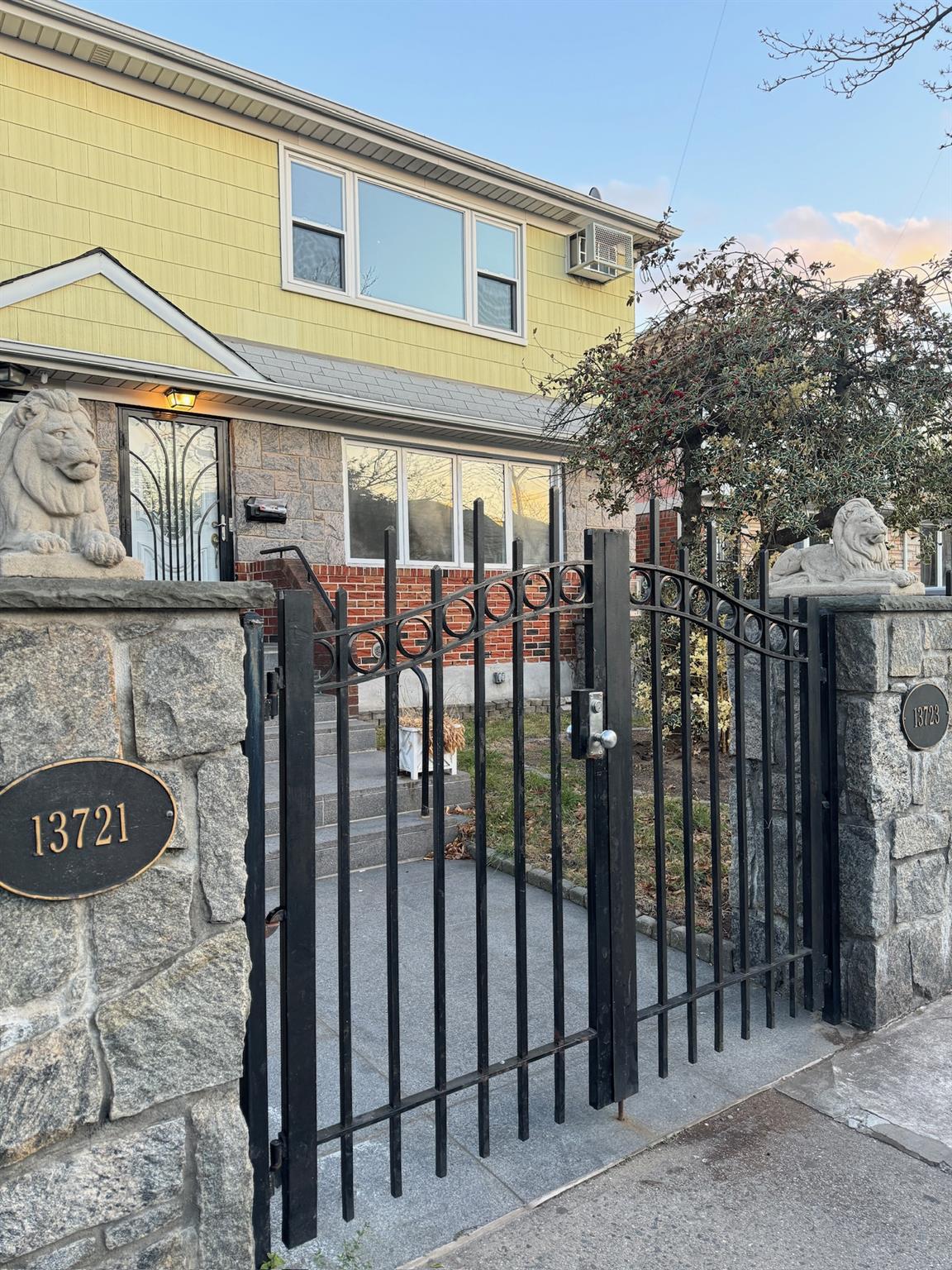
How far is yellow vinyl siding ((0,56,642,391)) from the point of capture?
709cm

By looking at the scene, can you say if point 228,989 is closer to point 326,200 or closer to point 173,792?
point 173,792

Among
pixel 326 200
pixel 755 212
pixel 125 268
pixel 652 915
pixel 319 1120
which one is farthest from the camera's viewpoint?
pixel 326 200

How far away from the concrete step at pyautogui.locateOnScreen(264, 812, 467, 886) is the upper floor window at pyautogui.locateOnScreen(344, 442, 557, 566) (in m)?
4.22

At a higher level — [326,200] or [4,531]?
[326,200]

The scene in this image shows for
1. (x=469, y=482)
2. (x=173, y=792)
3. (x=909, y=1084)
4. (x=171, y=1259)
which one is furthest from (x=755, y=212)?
(x=171, y=1259)

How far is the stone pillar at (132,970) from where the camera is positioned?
1.53 m

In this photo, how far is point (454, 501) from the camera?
967 centimetres

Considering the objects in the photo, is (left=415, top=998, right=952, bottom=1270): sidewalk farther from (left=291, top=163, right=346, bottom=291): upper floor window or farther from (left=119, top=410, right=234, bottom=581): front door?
(left=291, top=163, right=346, bottom=291): upper floor window

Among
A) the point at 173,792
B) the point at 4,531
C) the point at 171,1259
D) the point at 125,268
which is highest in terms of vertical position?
the point at 125,268

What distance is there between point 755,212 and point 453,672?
536 cm

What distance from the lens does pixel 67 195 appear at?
24.0 feet

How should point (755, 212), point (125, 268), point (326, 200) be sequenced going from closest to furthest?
point (125, 268) → point (755, 212) → point (326, 200)

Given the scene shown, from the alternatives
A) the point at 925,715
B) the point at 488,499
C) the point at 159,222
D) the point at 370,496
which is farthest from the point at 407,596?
the point at 925,715

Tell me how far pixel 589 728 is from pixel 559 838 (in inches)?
14.1
